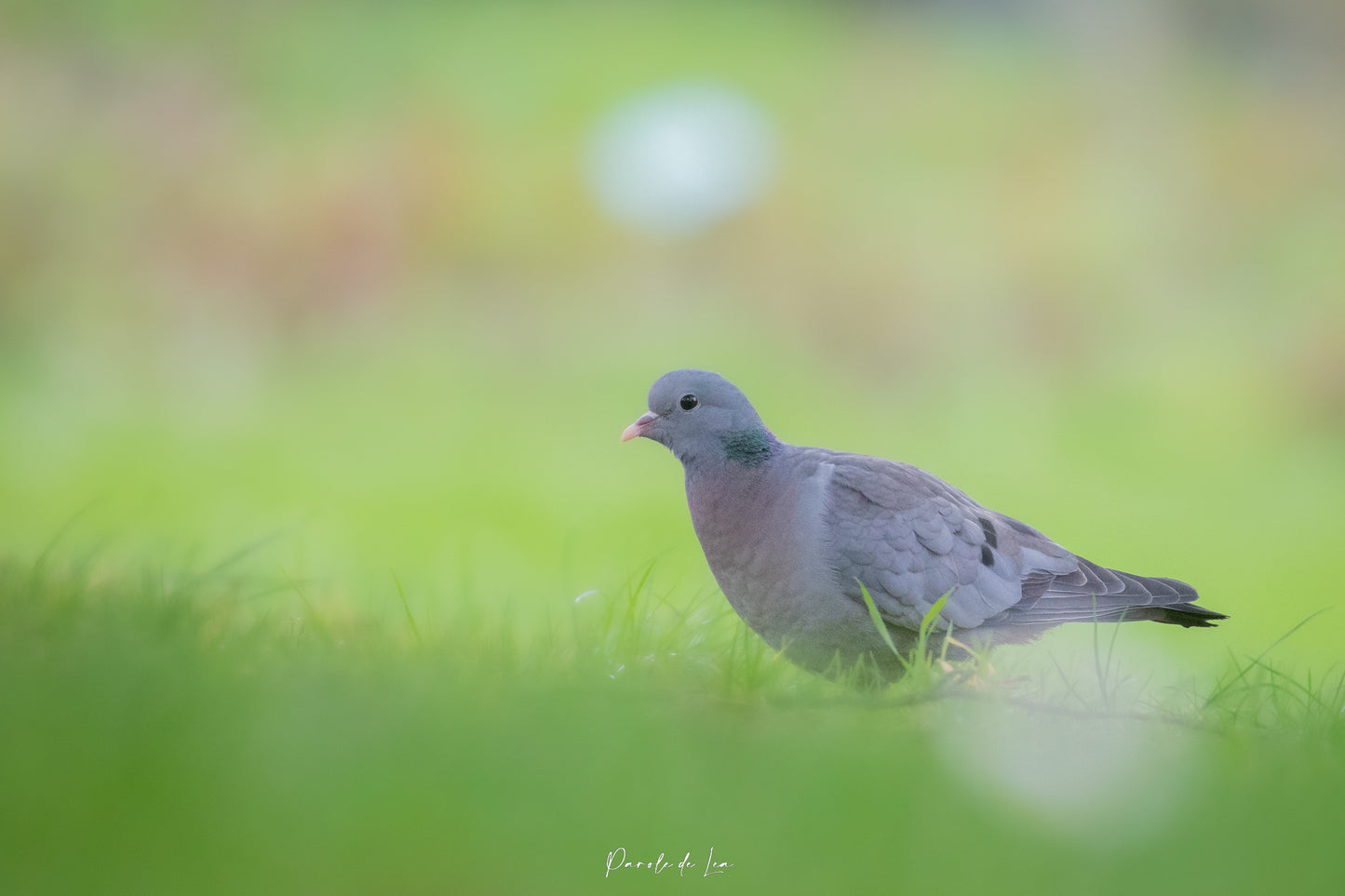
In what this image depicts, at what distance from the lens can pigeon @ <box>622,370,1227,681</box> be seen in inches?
103

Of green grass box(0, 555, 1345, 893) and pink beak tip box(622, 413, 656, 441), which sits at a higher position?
pink beak tip box(622, 413, 656, 441)

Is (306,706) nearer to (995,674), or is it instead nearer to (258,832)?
(258,832)

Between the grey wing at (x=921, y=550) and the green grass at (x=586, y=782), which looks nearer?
the green grass at (x=586, y=782)

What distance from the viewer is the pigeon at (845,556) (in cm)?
261

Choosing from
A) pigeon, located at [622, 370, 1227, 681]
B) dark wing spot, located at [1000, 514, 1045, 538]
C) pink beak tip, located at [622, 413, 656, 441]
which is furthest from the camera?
dark wing spot, located at [1000, 514, 1045, 538]

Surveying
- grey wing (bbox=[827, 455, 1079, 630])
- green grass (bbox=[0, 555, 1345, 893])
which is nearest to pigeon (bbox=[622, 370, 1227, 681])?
grey wing (bbox=[827, 455, 1079, 630])

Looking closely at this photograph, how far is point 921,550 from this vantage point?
276cm

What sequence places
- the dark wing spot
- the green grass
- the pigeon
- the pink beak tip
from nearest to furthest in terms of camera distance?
the green grass → the pigeon → the pink beak tip → the dark wing spot

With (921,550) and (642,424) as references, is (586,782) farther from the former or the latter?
(921,550)

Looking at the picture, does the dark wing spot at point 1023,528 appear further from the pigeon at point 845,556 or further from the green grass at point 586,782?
the green grass at point 586,782

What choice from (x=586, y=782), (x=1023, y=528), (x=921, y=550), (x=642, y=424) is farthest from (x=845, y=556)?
(x=586, y=782)

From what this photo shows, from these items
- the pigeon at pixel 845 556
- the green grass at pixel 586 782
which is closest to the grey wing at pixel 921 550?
the pigeon at pixel 845 556

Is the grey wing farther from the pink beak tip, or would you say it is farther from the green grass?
the green grass

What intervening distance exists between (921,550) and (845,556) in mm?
214
